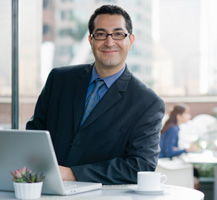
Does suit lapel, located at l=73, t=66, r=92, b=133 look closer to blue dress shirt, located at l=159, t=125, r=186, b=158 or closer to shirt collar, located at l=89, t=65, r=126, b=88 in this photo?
shirt collar, located at l=89, t=65, r=126, b=88

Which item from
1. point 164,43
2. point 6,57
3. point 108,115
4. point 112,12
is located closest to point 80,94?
point 108,115

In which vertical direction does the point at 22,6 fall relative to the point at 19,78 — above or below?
above

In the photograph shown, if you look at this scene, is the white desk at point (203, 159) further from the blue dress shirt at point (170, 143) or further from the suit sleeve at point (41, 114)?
the suit sleeve at point (41, 114)

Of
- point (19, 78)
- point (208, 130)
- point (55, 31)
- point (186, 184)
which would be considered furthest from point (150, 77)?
point (19, 78)

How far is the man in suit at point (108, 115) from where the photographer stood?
1769 mm

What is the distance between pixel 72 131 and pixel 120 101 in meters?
0.22

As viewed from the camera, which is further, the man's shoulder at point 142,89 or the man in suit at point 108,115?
the man's shoulder at point 142,89

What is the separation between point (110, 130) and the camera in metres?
1.84

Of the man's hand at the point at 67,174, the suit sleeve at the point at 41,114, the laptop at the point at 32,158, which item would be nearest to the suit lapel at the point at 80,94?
the suit sleeve at the point at 41,114

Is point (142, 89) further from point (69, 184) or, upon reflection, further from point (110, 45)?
point (69, 184)

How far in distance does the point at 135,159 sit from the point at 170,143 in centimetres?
373

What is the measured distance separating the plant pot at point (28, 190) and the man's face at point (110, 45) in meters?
0.65

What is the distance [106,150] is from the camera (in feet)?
6.07

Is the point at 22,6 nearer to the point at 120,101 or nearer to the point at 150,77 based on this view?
the point at 120,101
